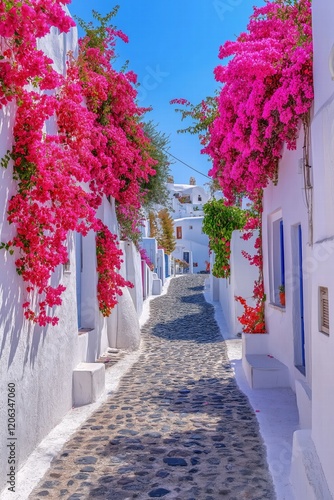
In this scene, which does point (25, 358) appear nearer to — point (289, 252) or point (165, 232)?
point (289, 252)

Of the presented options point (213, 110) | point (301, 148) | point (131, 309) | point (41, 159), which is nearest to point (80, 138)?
point (41, 159)

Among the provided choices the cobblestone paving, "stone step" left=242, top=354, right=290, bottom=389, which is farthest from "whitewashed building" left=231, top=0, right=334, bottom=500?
the cobblestone paving

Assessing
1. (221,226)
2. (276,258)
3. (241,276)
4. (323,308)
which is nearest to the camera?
(323,308)

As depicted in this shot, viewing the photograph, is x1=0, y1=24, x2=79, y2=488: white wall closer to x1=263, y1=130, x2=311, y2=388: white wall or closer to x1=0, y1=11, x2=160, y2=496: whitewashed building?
x1=0, y1=11, x2=160, y2=496: whitewashed building

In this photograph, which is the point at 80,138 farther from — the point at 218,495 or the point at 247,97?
the point at 218,495

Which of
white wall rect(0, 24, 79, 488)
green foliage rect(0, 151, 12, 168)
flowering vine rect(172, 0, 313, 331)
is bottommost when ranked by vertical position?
white wall rect(0, 24, 79, 488)

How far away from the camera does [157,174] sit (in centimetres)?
1327

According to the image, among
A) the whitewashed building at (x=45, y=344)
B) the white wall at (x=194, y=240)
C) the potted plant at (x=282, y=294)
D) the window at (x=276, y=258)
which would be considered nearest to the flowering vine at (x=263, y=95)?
the window at (x=276, y=258)

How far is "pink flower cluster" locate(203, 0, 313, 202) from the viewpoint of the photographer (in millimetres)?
5715

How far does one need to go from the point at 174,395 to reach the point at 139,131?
5.71m

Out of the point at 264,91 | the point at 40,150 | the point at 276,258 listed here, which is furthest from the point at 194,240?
the point at 40,150

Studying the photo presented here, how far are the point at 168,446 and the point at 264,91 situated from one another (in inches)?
163

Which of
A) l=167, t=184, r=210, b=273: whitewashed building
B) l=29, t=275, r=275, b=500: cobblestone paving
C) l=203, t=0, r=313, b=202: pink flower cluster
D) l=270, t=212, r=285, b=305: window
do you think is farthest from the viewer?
l=167, t=184, r=210, b=273: whitewashed building

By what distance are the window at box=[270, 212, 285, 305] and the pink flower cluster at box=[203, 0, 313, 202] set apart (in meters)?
0.86
